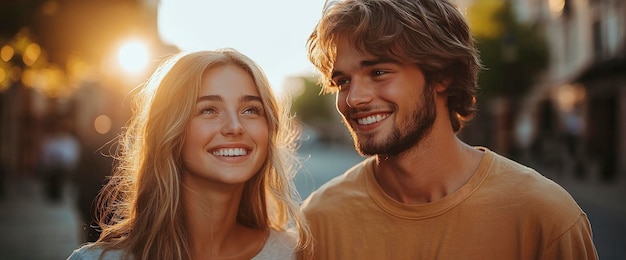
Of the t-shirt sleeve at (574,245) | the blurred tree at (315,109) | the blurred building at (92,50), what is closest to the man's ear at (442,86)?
the t-shirt sleeve at (574,245)

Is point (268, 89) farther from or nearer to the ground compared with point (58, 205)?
farther from the ground

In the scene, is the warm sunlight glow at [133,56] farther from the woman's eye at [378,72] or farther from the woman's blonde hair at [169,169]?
the woman's eye at [378,72]

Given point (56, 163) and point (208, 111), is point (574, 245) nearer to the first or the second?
point (208, 111)

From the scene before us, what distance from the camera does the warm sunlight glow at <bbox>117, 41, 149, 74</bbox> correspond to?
350 inches

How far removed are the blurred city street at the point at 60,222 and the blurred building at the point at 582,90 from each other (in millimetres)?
3523

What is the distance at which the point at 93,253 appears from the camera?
3.44 m

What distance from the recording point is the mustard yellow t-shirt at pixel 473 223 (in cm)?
335

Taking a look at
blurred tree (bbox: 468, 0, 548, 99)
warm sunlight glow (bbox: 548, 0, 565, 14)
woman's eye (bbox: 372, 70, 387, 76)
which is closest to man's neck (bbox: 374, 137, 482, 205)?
woman's eye (bbox: 372, 70, 387, 76)

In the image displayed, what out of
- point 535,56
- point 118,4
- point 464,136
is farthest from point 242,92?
point 464,136

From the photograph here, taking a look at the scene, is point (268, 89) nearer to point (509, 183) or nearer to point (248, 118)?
point (248, 118)

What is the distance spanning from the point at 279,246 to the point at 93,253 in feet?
3.02

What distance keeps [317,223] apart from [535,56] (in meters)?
38.1

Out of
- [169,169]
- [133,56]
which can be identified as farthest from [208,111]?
[133,56]

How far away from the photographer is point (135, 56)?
9633 millimetres
